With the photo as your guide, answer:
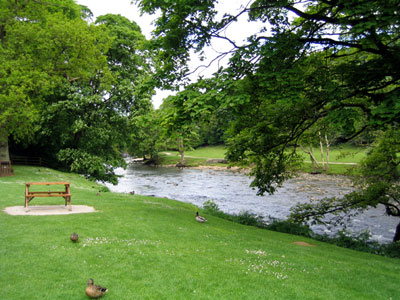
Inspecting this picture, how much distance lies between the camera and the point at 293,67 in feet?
36.8

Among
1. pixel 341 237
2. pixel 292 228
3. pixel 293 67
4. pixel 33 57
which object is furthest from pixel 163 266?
pixel 33 57

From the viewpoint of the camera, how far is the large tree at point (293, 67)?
384 inches

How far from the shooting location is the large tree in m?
9.75

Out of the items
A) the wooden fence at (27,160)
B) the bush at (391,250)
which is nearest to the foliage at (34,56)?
the wooden fence at (27,160)

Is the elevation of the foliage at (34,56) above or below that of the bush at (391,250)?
above

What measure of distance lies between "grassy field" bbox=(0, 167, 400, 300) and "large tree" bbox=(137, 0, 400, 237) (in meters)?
4.78

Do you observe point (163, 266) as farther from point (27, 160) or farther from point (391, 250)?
point (27, 160)

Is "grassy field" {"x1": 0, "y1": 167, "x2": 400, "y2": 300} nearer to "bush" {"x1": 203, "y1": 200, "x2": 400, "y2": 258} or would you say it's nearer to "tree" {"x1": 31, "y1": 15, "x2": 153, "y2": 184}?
"bush" {"x1": 203, "y1": 200, "x2": 400, "y2": 258}

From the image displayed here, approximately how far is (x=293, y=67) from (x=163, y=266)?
8518 mm

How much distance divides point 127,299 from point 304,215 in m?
14.8

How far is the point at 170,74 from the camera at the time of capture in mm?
13922

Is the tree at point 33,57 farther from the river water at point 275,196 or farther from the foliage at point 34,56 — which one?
the river water at point 275,196

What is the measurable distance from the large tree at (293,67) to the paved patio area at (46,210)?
7.64 metres

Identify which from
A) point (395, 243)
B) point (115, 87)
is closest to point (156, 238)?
point (395, 243)
